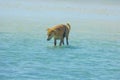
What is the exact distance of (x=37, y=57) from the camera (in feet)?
56.9

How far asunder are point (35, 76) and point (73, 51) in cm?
529

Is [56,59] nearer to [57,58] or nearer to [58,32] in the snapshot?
[57,58]

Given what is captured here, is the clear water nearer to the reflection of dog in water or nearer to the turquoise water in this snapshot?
the turquoise water

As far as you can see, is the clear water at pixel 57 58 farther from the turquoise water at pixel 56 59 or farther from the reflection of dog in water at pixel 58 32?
the reflection of dog in water at pixel 58 32

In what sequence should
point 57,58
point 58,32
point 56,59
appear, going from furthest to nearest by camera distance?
point 58,32 < point 57,58 < point 56,59

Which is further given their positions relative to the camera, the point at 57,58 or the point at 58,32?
the point at 58,32

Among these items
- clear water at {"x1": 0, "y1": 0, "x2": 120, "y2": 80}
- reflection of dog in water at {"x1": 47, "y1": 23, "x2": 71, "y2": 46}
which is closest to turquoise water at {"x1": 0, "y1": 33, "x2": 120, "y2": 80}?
clear water at {"x1": 0, "y1": 0, "x2": 120, "y2": 80}

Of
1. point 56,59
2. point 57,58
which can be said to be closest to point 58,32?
point 57,58

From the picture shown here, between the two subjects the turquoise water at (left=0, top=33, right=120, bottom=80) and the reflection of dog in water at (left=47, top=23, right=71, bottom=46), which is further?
the reflection of dog in water at (left=47, top=23, right=71, bottom=46)

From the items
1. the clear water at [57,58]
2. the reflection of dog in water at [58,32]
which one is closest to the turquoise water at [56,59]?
the clear water at [57,58]

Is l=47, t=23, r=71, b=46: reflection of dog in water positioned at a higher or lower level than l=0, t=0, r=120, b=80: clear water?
higher

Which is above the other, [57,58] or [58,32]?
[58,32]

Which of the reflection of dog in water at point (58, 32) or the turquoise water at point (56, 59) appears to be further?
the reflection of dog in water at point (58, 32)

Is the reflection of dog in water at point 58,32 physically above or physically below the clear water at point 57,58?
above
